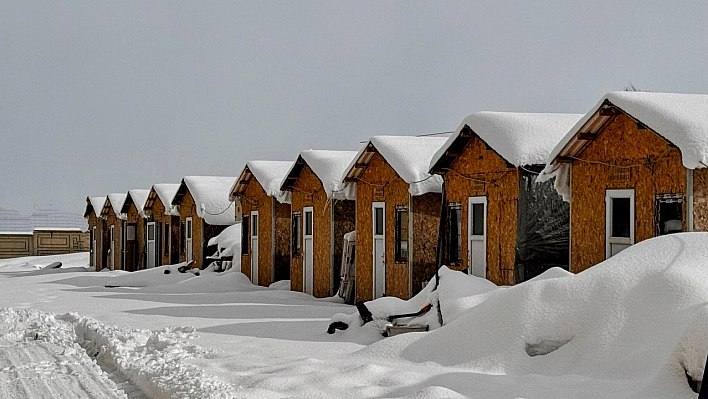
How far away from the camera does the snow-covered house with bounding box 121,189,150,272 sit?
4356 centimetres

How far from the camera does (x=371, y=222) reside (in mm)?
22578

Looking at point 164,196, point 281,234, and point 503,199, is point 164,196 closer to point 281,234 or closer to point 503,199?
point 281,234

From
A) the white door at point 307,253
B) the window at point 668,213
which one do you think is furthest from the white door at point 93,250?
the window at point 668,213

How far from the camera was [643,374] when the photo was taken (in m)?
9.18

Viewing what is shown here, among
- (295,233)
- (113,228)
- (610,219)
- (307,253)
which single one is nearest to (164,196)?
(113,228)

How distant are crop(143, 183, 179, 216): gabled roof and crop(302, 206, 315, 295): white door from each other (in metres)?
12.8

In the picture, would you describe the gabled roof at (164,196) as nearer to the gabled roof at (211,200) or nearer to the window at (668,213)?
the gabled roof at (211,200)

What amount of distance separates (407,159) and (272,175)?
9.47 meters

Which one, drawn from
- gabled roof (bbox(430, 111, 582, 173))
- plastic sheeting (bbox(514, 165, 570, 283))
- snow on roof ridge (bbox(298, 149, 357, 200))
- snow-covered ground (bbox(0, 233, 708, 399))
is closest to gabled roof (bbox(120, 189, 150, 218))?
snow on roof ridge (bbox(298, 149, 357, 200))

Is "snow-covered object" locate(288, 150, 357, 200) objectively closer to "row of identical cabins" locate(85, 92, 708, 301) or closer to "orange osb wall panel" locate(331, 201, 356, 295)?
"row of identical cabins" locate(85, 92, 708, 301)

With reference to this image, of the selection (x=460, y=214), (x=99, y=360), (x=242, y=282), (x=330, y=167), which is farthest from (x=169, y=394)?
(x=242, y=282)

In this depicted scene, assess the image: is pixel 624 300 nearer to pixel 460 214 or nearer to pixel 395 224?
pixel 460 214

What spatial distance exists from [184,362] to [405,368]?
120 inches

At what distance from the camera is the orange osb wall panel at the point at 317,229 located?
25219 mm
